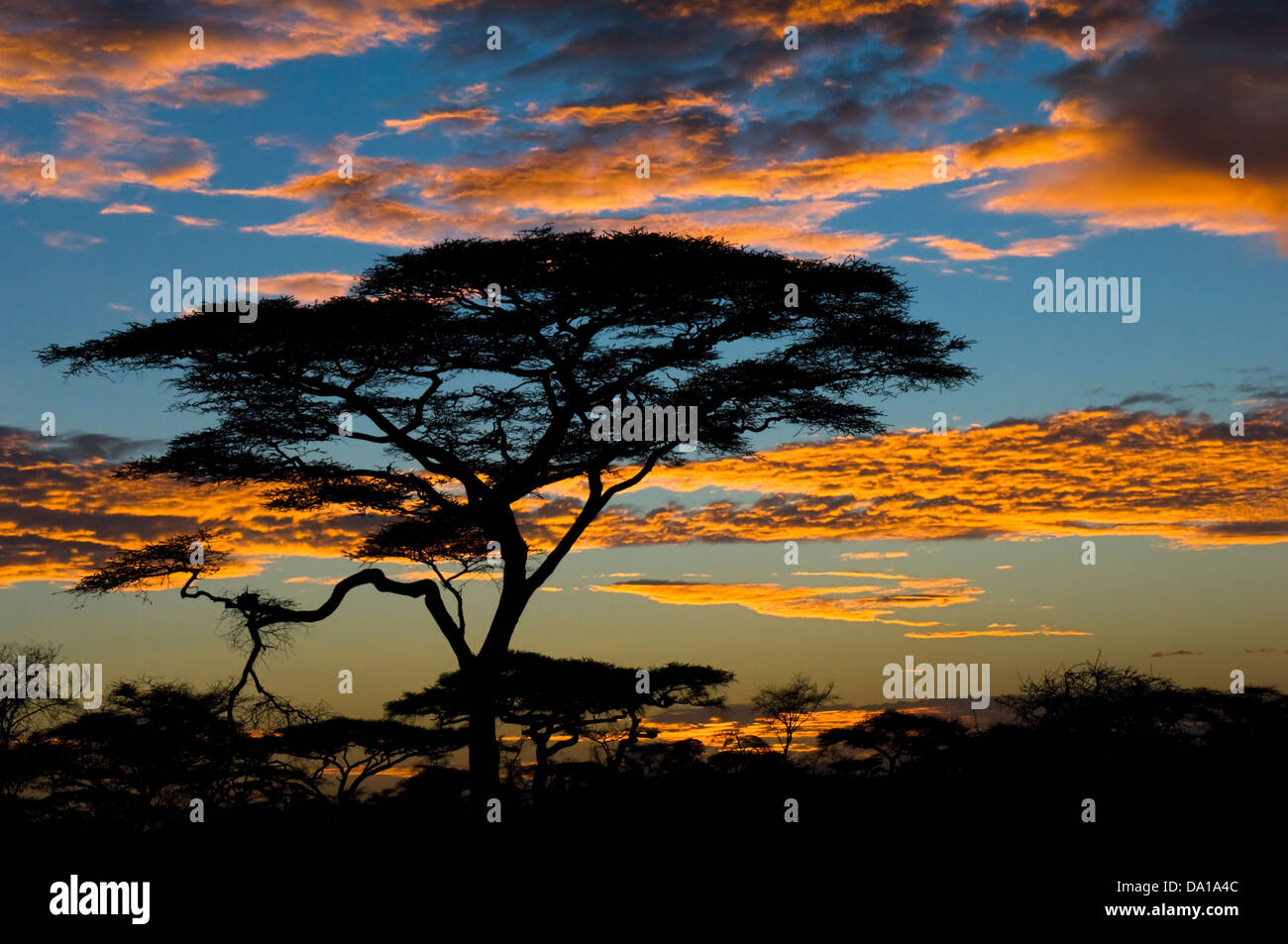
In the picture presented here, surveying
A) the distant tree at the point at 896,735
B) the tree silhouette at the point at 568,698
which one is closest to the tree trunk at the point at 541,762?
the tree silhouette at the point at 568,698

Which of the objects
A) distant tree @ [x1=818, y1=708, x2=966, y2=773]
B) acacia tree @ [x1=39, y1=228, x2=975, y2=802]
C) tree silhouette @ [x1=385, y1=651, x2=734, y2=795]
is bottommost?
distant tree @ [x1=818, y1=708, x2=966, y2=773]

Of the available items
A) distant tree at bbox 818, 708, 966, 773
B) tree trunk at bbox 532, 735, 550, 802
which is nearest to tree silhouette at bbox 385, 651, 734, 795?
tree trunk at bbox 532, 735, 550, 802

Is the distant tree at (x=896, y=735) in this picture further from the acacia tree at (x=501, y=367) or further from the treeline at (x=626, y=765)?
the acacia tree at (x=501, y=367)

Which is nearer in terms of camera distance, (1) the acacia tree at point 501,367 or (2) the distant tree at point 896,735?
(1) the acacia tree at point 501,367

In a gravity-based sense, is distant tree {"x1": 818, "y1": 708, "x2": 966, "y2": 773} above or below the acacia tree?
below

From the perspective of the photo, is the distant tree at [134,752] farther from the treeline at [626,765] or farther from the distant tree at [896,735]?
the distant tree at [896,735]

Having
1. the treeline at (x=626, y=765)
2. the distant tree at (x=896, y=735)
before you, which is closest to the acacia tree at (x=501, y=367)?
the treeline at (x=626, y=765)

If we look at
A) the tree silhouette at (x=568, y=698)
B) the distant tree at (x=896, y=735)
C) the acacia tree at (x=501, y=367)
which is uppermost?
the acacia tree at (x=501, y=367)

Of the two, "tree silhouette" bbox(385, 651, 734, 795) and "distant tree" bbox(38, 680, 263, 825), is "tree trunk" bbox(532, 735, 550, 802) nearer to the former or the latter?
"tree silhouette" bbox(385, 651, 734, 795)

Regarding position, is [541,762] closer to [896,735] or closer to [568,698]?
[568,698]

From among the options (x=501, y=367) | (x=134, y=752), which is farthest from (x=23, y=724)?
(x=501, y=367)

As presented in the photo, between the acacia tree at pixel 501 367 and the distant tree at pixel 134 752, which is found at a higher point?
the acacia tree at pixel 501 367
